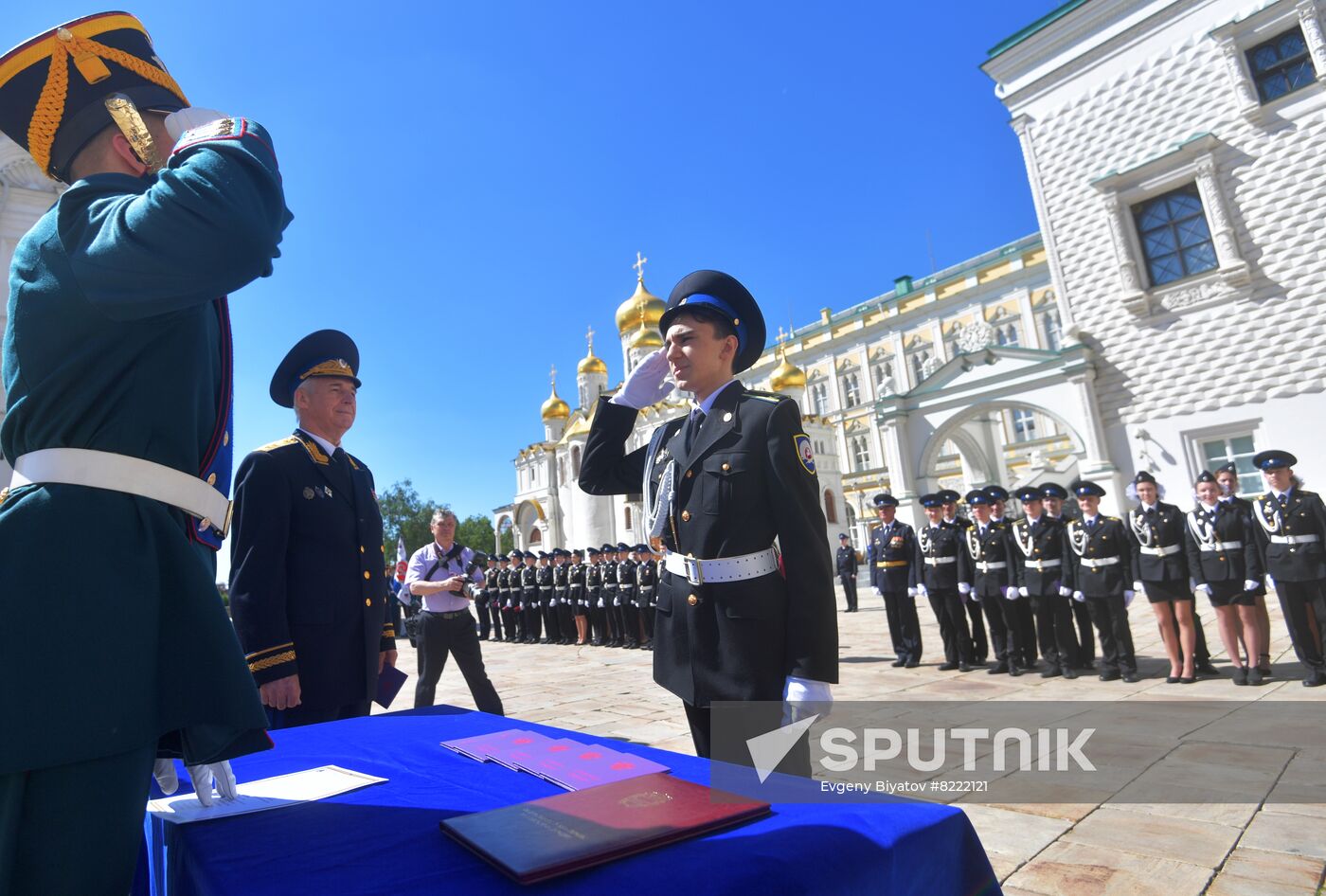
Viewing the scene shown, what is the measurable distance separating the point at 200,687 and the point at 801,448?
1.62 m

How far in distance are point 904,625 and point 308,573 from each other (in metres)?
7.20

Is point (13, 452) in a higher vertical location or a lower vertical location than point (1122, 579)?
higher

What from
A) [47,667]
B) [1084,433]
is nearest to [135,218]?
[47,667]

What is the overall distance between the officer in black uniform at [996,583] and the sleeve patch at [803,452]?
20.5 ft

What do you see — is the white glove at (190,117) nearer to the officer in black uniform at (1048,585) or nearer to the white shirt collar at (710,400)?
the white shirt collar at (710,400)

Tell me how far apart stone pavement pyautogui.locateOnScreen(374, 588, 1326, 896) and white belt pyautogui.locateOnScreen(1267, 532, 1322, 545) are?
44.9 inches

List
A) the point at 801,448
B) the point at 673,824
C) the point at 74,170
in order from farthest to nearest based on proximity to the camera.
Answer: the point at 801,448
the point at 74,170
the point at 673,824

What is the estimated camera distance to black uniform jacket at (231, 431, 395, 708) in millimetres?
2514

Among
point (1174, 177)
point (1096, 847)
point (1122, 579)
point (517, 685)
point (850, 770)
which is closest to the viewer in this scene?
point (1096, 847)

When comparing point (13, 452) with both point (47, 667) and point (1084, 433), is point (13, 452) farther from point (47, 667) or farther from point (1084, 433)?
point (1084, 433)

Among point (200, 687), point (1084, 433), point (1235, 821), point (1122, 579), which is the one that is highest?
point (1084, 433)

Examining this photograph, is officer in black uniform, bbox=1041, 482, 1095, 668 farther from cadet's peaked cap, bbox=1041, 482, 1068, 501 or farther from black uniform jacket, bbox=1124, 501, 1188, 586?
black uniform jacket, bbox=1124, 501, 1188, 586

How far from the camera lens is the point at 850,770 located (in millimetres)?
3998

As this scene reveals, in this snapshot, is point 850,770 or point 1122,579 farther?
point 1122,579
